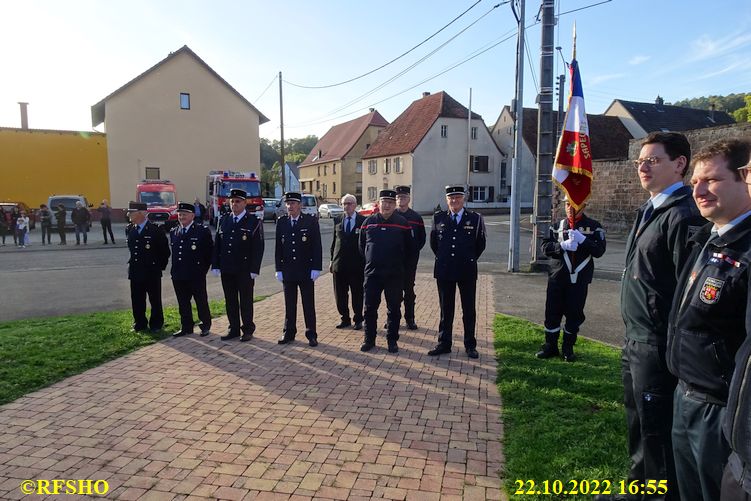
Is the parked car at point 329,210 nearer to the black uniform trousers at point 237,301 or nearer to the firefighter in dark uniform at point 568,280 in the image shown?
the black uniform trousers at point 237,301

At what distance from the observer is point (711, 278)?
2.11 metres

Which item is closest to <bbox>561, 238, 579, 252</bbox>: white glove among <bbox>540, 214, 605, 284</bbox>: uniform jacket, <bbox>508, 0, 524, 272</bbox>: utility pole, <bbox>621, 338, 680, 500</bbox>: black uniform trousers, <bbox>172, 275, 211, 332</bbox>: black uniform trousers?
<bbox>540, 214, 605, 284</bbox>: uniform jacket

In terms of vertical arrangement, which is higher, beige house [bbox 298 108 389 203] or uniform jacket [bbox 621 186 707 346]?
beige house [bbox 298 108 389 203]

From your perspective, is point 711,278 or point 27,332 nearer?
point 711,278

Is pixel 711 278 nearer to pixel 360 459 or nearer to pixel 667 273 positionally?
pixel 667 273

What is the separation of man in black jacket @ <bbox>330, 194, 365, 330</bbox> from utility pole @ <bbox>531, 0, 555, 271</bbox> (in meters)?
5.83

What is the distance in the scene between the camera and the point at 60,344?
6.69 meters

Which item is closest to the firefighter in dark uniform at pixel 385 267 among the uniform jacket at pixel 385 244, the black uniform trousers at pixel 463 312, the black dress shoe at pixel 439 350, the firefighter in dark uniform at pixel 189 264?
the uniform jacket at pixel 385 244

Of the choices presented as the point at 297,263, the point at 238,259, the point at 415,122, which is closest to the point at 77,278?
the point at 238,259

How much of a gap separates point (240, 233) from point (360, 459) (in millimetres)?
4175

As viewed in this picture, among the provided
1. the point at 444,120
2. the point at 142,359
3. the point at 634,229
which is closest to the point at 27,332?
the point at 142,359

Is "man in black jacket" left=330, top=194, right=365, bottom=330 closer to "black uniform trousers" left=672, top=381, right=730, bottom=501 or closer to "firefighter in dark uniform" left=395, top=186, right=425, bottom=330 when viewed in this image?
"firefighter in dark uniform" left=395, top=186, right=425, bottom=330

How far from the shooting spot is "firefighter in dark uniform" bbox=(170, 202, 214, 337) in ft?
23.7

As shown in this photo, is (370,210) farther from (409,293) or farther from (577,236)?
(577,236)
